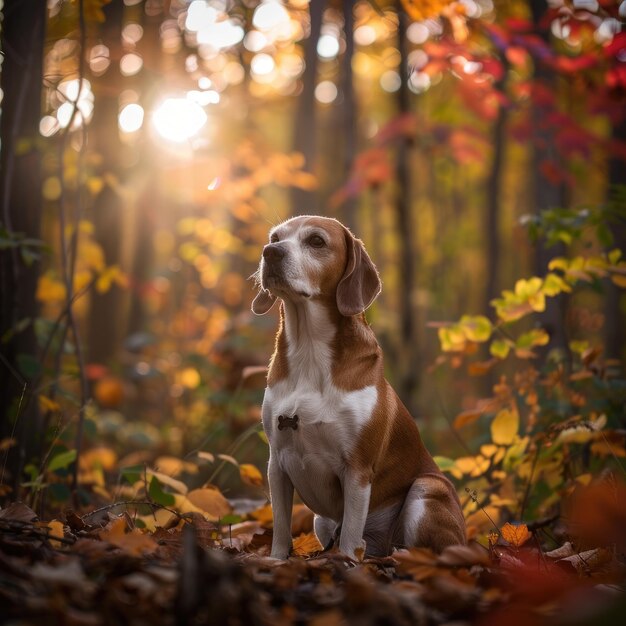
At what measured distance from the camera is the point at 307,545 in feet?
13.7

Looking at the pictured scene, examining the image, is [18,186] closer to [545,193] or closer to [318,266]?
[318,266]

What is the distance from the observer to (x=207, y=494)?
13.9 feet

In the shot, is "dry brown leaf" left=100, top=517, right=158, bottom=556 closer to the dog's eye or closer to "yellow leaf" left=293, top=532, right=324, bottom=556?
"yellow leaf" left=293, top=532, right=324, bottom=556

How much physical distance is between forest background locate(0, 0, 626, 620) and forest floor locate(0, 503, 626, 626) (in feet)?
1.44

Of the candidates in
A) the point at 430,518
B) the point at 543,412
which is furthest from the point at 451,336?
the point at 430,518

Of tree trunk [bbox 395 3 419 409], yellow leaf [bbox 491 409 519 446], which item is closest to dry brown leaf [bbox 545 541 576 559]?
yellow leaf [bbox 491 409 519 446]

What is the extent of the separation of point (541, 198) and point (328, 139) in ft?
52.8

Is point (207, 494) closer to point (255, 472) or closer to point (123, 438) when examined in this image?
point (255, 472)

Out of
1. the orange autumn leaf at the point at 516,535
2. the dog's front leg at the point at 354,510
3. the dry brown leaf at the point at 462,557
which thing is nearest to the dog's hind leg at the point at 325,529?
the dog's front leg at the point at 354,510

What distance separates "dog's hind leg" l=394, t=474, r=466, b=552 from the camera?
3678 millimetres

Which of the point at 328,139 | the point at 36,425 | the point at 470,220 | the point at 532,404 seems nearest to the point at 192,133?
the point at 36,425

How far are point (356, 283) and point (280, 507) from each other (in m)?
1.28

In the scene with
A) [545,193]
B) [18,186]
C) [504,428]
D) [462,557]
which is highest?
[545,193]

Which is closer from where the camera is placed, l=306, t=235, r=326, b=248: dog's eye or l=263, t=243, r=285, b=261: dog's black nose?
l=263, t=243, r=285, b=261: dog's black nose
